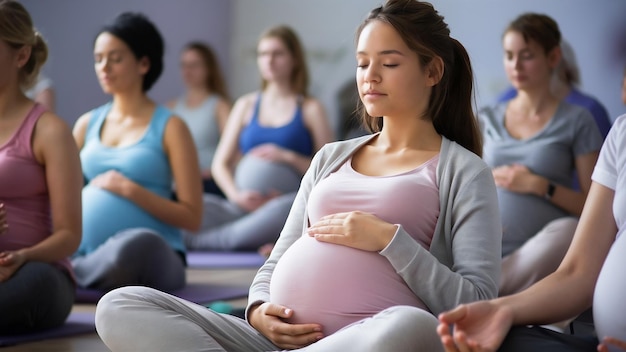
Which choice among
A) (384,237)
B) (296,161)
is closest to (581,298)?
(384,237)

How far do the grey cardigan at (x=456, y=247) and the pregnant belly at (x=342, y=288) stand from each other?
4 centimetres

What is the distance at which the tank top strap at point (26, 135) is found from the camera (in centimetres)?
283

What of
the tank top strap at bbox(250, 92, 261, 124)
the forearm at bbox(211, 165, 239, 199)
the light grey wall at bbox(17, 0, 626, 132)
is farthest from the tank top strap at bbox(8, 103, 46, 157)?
the light grey wall at bbox(17, 0, 626, 132)

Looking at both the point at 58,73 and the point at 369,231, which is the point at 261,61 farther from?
the point at 369,231

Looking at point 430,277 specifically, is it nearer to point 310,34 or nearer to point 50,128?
point 50,128

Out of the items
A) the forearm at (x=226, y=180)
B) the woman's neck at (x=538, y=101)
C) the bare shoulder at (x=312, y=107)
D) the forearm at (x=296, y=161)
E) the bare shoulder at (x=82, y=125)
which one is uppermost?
the woman's neck at (x=538, y=101)

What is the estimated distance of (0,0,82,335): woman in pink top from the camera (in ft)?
9.11

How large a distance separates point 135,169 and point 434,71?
1.89 m

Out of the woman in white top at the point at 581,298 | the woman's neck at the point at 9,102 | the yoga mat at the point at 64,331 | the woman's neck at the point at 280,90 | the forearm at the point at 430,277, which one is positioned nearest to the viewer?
the woman in white top at the point at 581,298

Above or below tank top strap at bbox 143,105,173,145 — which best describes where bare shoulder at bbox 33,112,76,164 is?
above

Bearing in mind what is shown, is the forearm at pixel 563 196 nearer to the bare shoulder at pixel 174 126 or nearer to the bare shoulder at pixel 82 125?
the bare shoulder at pixel 174 126

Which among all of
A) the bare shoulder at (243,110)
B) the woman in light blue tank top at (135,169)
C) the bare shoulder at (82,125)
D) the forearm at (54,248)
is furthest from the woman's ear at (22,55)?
the bare shoulder at (243,110)

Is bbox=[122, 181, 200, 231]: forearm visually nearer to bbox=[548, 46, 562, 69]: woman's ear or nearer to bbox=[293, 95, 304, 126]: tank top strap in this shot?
bbox=[548, 46, 562, 69]: woman's ear

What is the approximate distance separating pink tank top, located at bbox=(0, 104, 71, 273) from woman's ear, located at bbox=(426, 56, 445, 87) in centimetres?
130
